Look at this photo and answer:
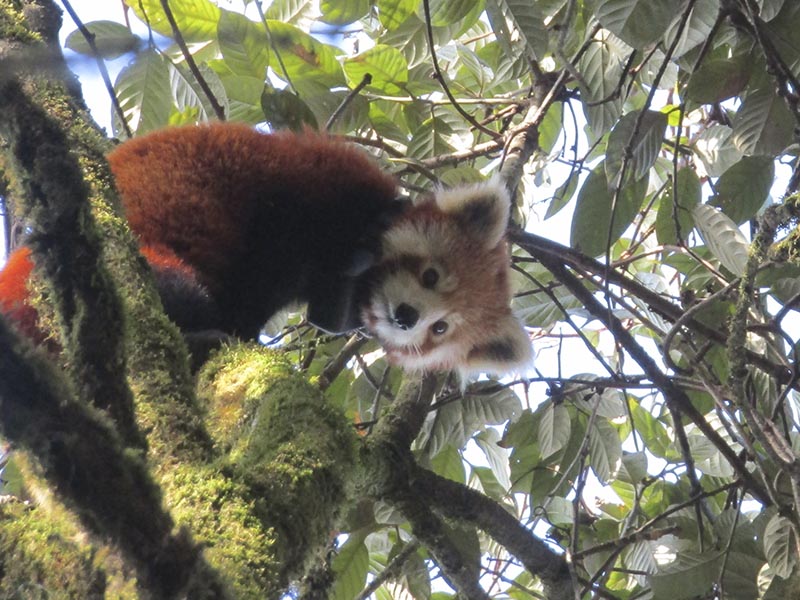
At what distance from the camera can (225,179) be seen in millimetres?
2533

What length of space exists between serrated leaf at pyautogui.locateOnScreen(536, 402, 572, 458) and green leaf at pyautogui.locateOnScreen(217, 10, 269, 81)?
1605 millimetres

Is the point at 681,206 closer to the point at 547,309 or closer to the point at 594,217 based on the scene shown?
the point at 594,217

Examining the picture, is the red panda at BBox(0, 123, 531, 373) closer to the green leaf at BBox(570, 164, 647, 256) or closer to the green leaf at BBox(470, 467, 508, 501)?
the green leaf at BBox(570, 164, 647, 256)

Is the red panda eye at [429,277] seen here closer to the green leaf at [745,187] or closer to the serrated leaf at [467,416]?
the serrated leaf at [467,416]

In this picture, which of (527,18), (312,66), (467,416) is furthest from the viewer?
(312,66)

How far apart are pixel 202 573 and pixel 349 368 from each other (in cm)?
272

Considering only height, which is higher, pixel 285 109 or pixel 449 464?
pixel 285 109

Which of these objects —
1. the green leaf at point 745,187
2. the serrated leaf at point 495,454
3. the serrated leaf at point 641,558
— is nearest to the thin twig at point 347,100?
the green leaf at point 745,187

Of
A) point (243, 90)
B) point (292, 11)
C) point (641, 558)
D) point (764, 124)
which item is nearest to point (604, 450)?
point (641, 558)

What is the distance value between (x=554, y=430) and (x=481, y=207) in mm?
843

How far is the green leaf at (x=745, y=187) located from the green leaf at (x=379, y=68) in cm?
124

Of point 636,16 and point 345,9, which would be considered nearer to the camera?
point 636,16

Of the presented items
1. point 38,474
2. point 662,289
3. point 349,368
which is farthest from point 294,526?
point 662,289

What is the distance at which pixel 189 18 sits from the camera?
2.96 meters
